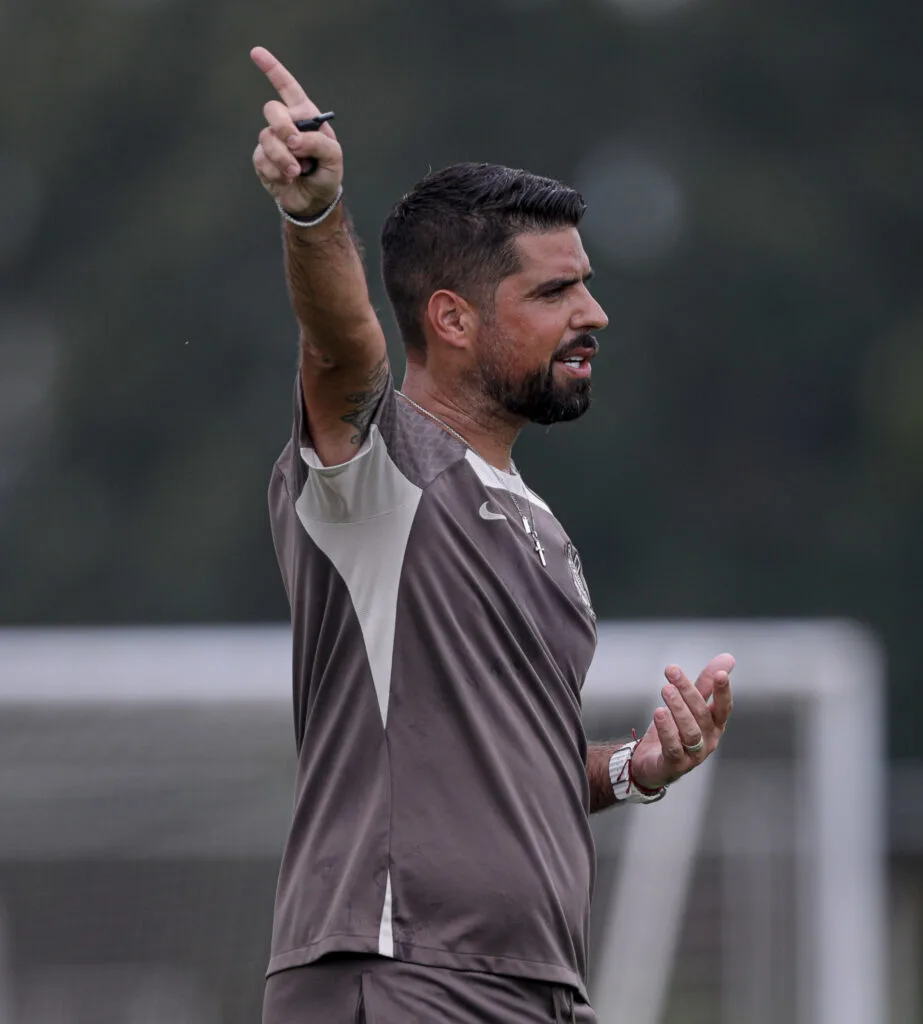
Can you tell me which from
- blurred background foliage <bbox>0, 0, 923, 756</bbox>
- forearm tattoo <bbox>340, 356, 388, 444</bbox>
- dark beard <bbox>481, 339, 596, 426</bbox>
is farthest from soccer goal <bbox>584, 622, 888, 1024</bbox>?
blurred background foliage <bbox>0, 0, 923, 756</bbox>

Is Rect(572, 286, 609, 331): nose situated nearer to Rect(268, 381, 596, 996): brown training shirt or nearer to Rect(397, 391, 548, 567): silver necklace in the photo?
Rect(397, 391, 548, 567): silver necklace

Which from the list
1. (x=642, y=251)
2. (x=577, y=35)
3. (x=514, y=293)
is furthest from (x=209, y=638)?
(x=577, y=35)

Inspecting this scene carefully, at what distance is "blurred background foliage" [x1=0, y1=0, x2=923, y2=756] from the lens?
23.2 metres

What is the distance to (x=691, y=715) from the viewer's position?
14.3ft

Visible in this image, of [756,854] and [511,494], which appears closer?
[511,494]

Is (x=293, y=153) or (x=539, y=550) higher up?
(x=293, y=153)

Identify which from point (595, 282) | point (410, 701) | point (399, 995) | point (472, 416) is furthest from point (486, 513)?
point (595, 282)

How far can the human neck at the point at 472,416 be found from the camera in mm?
4391

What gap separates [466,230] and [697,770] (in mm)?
5899

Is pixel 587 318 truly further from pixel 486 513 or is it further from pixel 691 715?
pixel 691 715

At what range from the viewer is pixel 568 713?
4.22 metres

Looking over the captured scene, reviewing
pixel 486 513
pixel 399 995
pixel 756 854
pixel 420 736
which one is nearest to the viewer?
pixel 399 995

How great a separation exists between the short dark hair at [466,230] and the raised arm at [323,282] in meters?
0.57

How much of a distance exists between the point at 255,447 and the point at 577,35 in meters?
7.31
